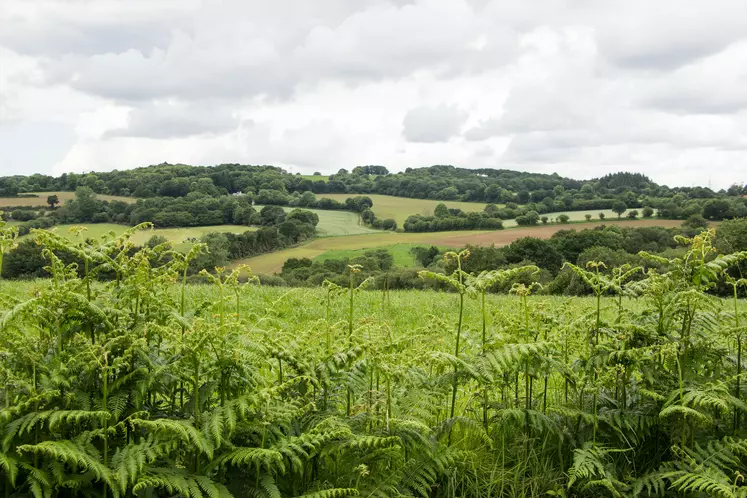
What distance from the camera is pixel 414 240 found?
2896 inches

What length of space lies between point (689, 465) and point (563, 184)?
383 ft

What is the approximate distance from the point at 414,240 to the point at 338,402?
6928 centimetres

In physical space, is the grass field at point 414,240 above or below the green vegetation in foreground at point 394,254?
above

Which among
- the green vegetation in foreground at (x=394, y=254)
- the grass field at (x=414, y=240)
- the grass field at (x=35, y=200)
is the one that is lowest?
the green vegetation in foreground at (x=394, y=254)

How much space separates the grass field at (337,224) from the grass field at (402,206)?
474 centimetres

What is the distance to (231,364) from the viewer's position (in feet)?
12.4


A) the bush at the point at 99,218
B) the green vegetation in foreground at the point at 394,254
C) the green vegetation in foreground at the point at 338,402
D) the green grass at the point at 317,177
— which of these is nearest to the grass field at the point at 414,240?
the green vegetation in foreground at the point at 394,254

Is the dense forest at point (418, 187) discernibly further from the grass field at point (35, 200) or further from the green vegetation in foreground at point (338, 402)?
the green vegetation in foreground at point (338, 402)

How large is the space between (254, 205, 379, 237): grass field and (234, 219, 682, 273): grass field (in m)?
2.96

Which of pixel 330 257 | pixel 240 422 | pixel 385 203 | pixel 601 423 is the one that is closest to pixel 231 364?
pixel 240 422

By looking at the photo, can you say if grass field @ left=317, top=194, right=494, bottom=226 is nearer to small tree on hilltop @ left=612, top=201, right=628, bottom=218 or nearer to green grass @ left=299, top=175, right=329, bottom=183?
green grass @ left=299, top=175, right=329, bottom=183

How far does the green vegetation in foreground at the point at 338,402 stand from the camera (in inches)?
136

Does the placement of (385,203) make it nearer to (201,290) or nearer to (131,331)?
(201,290)

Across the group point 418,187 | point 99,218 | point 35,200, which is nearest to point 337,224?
point 418,187
